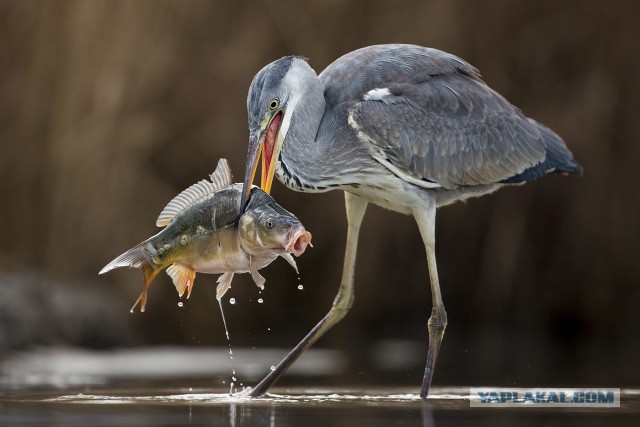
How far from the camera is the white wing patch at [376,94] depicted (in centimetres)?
868

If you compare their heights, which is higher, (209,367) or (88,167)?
(88,167)

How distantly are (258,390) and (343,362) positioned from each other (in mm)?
2124

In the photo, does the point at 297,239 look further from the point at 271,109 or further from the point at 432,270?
the point at 432,270

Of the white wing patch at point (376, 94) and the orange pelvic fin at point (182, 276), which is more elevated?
the white wing patch at point (376, 94)

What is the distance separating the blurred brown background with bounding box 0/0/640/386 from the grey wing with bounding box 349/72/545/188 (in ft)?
7.71

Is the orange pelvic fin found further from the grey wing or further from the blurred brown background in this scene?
the blurred brown background

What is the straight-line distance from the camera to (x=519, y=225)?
39.3 ft

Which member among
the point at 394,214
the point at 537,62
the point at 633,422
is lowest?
the point at 633,422

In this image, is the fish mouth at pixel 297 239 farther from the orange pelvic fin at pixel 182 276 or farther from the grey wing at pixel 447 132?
the grey wing at pixel 447 132

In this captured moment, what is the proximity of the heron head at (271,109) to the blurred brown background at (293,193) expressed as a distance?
340 centimetres

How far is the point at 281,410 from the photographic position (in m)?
7.55

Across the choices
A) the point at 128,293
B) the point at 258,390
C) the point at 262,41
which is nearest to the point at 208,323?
the point at 128,293

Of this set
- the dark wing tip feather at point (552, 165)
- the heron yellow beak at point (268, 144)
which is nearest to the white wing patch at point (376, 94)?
the heron yellow beak at point (268, 144)

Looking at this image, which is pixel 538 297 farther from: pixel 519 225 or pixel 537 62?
pixel 537 62
